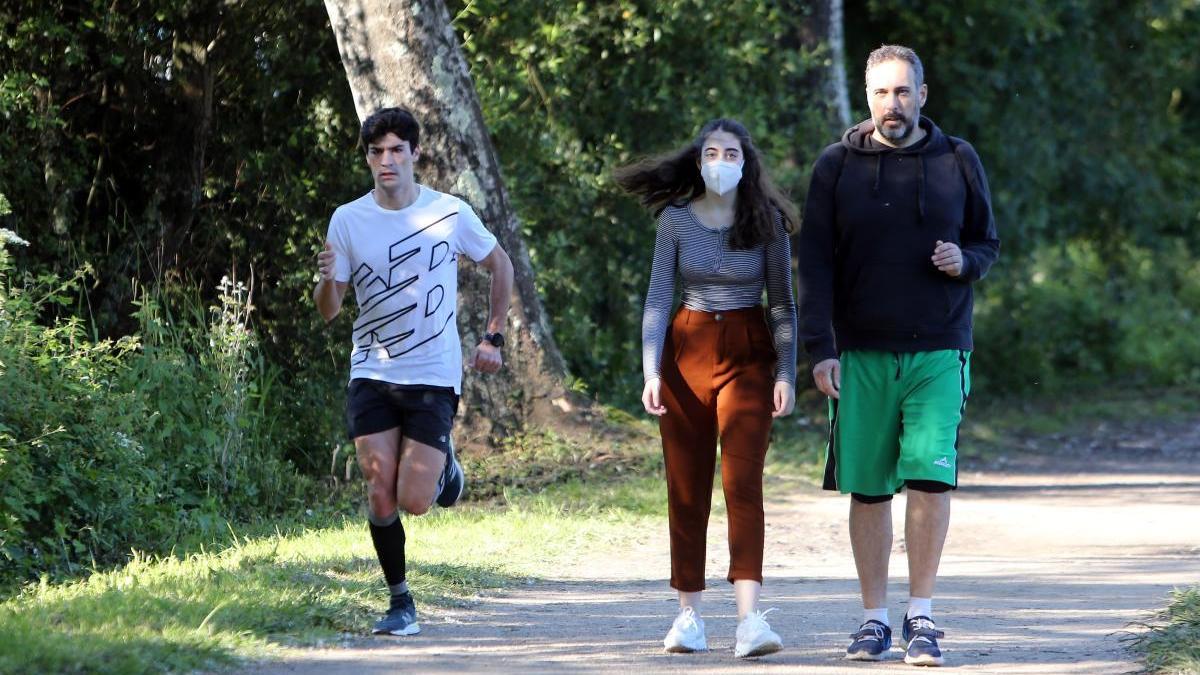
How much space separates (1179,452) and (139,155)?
10659 millimetres

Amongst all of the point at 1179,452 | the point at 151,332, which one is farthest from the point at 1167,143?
the point at 151,332

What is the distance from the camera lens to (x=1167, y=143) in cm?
2653

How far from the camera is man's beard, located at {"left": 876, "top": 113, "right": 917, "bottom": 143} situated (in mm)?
6227

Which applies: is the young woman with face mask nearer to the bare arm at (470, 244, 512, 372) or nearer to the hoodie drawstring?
the hoodie drawstring

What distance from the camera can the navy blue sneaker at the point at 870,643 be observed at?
241 inches

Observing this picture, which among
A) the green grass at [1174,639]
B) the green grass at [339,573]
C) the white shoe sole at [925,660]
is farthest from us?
the white shoe sole at [925,660]

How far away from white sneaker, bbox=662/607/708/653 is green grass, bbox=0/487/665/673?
3.76ft

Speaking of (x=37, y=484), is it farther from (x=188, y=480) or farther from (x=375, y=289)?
(x=375, y=289)

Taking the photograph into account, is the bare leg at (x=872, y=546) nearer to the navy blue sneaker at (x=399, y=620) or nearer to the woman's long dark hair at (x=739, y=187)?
the woman's long dark hair at (x=739, y=187)

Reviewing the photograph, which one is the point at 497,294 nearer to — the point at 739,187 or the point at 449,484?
the point at 449,484

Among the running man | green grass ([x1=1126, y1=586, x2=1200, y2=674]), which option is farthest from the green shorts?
the running man

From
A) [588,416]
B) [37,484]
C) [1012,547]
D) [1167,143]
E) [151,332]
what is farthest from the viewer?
[1167,143]

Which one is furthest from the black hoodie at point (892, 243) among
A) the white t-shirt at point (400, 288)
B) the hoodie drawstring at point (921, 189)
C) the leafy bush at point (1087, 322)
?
the leafy bush at point (1087, 322)

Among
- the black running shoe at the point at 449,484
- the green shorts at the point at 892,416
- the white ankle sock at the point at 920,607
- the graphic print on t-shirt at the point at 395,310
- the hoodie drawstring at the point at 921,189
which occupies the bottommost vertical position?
the white ankle sock at the point at 920,607
